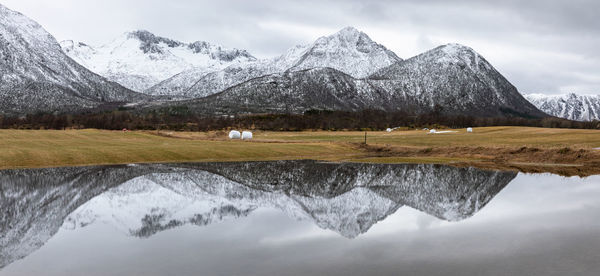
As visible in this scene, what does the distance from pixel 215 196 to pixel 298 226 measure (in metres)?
12.5

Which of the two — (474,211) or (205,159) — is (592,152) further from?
(205,159)

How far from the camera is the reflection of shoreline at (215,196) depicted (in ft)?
82.1

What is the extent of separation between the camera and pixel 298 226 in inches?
946

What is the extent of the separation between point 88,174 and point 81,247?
30.9m

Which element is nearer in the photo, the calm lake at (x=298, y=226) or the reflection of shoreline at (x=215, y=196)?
the calm lake at (x=298, y=226)

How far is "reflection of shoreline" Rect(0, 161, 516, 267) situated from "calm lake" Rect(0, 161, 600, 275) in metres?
0.11

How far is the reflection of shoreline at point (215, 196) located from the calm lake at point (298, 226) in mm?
114

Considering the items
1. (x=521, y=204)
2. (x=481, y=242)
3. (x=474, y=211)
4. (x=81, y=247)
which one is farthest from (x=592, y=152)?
(x=81, y=247)

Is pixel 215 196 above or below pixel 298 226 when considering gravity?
below

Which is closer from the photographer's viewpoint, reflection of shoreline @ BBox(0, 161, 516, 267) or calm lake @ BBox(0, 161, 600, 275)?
calm lake @ BBox(0, 161, 600, 275)

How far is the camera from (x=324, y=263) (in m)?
17.4

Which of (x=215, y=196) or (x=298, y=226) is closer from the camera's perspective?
(x=298, y=226)

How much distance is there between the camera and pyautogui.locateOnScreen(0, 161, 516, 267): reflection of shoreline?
25.0 metres

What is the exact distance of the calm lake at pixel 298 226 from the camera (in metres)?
17.2
